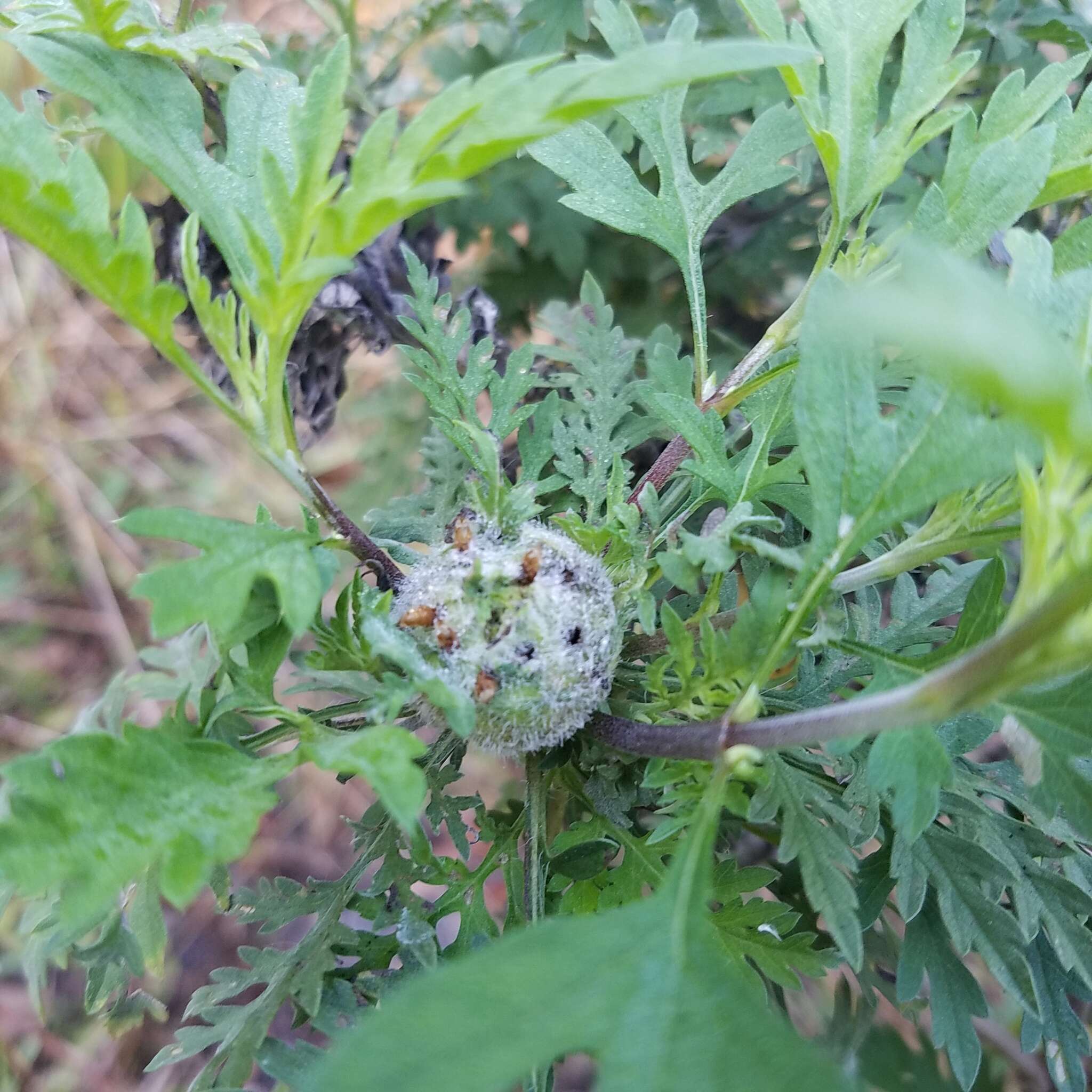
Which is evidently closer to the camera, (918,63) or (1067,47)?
(918,63)

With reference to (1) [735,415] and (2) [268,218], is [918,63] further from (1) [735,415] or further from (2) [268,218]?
(2) [268,218]

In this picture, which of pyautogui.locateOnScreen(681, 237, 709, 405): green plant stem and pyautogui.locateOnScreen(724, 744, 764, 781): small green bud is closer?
pyautogui.locateOnScreen(724, 744, 764, 781): small green bud

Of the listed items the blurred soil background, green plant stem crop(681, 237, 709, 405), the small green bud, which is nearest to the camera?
the small green bud

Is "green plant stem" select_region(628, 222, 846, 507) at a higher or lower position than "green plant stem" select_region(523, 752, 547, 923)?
higher

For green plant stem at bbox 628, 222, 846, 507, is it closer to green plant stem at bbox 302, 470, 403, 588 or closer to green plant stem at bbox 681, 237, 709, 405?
green plant stem at bbox 681, 237, 709, 405

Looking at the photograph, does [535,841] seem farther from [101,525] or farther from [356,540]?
[101,525]

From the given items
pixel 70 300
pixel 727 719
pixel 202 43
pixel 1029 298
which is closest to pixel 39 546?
pixel 70 300

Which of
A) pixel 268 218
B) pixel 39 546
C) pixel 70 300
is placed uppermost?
pixel 268 218

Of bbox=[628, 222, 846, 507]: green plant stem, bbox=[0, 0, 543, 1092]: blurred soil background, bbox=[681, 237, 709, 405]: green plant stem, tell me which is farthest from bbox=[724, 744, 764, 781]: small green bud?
bbox=[0, 0, 543, 1092]: blurred soil background

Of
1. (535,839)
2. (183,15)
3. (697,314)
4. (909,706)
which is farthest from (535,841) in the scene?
(183,15)
